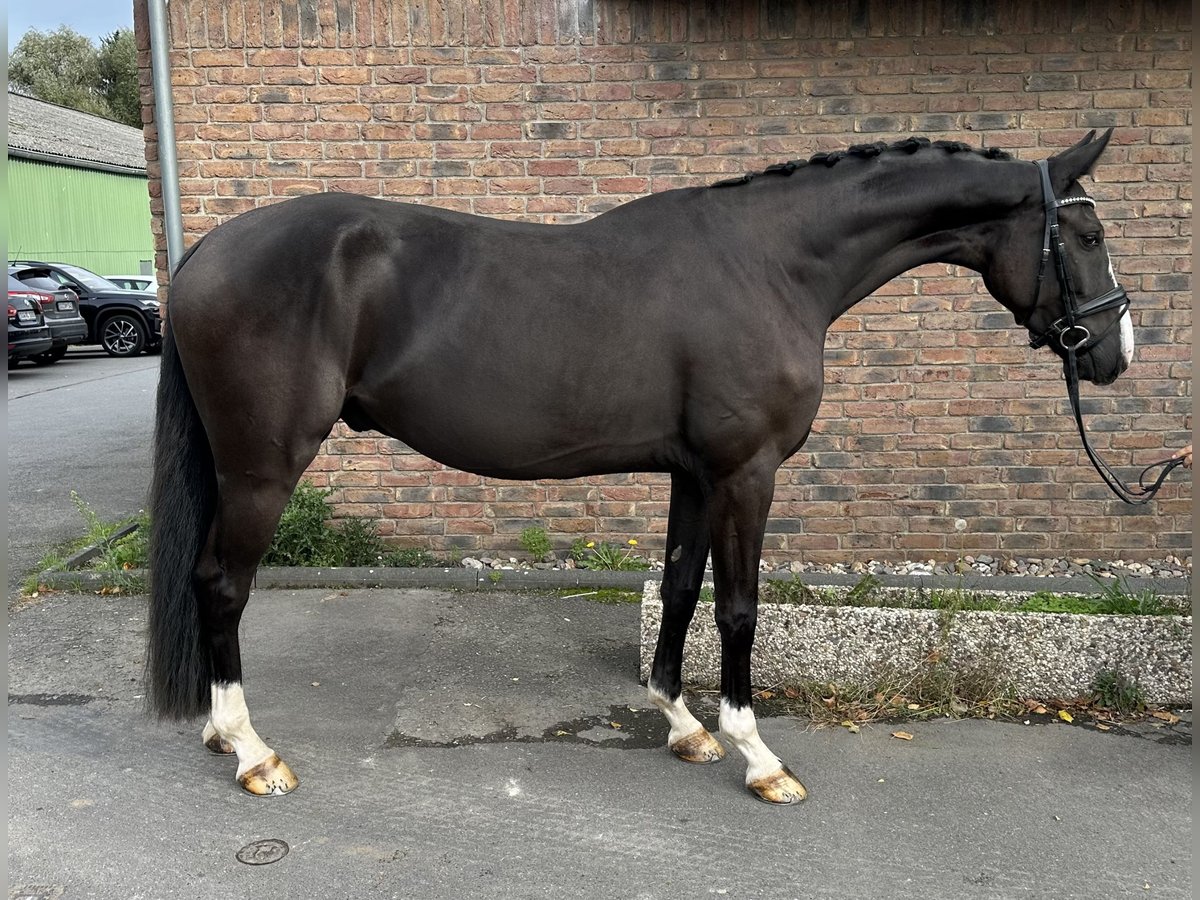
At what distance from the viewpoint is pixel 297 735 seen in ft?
11.7

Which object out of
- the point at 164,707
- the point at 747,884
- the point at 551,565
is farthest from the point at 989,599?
→ the point at 164,707

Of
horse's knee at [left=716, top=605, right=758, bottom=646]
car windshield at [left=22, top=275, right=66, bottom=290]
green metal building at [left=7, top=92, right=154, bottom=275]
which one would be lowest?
horse's knee at [left=716, top=605, right=758, bottom=646]

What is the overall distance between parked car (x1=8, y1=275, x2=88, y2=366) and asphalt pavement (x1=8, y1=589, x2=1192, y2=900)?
46.9 feet

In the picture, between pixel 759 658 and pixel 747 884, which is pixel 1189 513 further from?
pixel 747 884

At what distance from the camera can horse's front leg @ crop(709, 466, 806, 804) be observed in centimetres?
307

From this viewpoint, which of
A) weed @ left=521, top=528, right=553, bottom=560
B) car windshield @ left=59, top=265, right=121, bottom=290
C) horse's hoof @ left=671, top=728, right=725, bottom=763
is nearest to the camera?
horse's hoof @ left=671, top=728, right=725, bottom=763

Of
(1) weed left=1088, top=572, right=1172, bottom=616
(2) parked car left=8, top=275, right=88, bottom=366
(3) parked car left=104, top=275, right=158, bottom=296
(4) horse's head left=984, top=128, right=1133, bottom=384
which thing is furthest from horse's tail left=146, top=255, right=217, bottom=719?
(3) parked car left=104, top=275, right=158, bottom=296

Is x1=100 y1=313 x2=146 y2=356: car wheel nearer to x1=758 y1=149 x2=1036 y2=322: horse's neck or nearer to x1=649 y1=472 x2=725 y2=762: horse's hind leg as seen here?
x1=649 y1=472 x2=725 y2=762: horse's hind leg

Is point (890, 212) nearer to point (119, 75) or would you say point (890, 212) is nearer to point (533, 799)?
point (533, 799)

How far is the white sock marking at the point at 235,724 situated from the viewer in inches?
125

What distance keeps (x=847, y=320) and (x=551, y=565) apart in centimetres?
220

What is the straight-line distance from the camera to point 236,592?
3137 mm

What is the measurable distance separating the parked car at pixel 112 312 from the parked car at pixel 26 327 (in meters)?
2.97

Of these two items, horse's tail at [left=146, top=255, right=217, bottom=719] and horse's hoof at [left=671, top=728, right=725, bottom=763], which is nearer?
horse's tail at [left=146, top=255, right=217, bottom=719]
